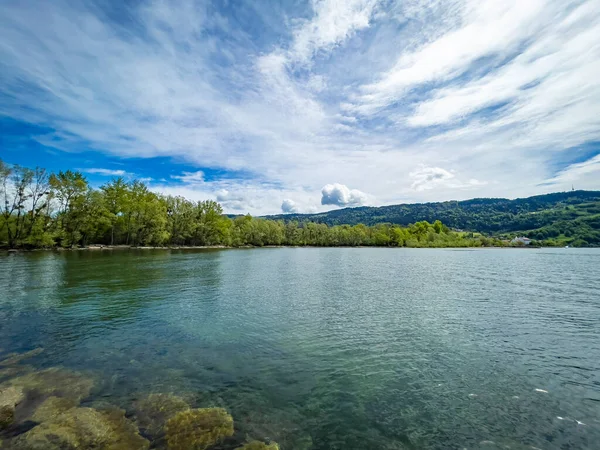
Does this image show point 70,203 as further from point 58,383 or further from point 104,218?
point 58,383

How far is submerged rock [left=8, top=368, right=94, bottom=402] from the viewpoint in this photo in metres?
9.95

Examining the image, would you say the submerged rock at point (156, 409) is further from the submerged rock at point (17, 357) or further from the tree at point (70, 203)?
the tree at point (70, 203)

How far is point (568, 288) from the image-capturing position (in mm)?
32625

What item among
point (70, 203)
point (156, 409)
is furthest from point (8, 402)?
point (70, 203)

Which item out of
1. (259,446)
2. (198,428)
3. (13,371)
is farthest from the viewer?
(13,371)

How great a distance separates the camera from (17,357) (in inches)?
509

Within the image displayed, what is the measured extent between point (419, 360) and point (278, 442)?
8127mm

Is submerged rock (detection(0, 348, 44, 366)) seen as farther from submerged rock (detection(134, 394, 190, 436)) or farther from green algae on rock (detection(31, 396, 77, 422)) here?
submerged rock (detection(134, 394, 190, 436))

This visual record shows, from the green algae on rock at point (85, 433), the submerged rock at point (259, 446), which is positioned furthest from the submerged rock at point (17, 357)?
the submerged rock at point (259, 446)

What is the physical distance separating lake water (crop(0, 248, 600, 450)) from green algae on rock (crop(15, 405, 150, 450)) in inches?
27.9

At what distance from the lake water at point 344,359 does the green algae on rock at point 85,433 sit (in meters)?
0.71

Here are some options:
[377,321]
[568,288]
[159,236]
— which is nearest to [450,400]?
[377,321]

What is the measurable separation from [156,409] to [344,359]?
7653 mm

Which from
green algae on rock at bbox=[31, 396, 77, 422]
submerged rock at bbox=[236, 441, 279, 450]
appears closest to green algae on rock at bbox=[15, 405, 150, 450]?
green algae on rock at bbox=[31, 396, 77, 422]
